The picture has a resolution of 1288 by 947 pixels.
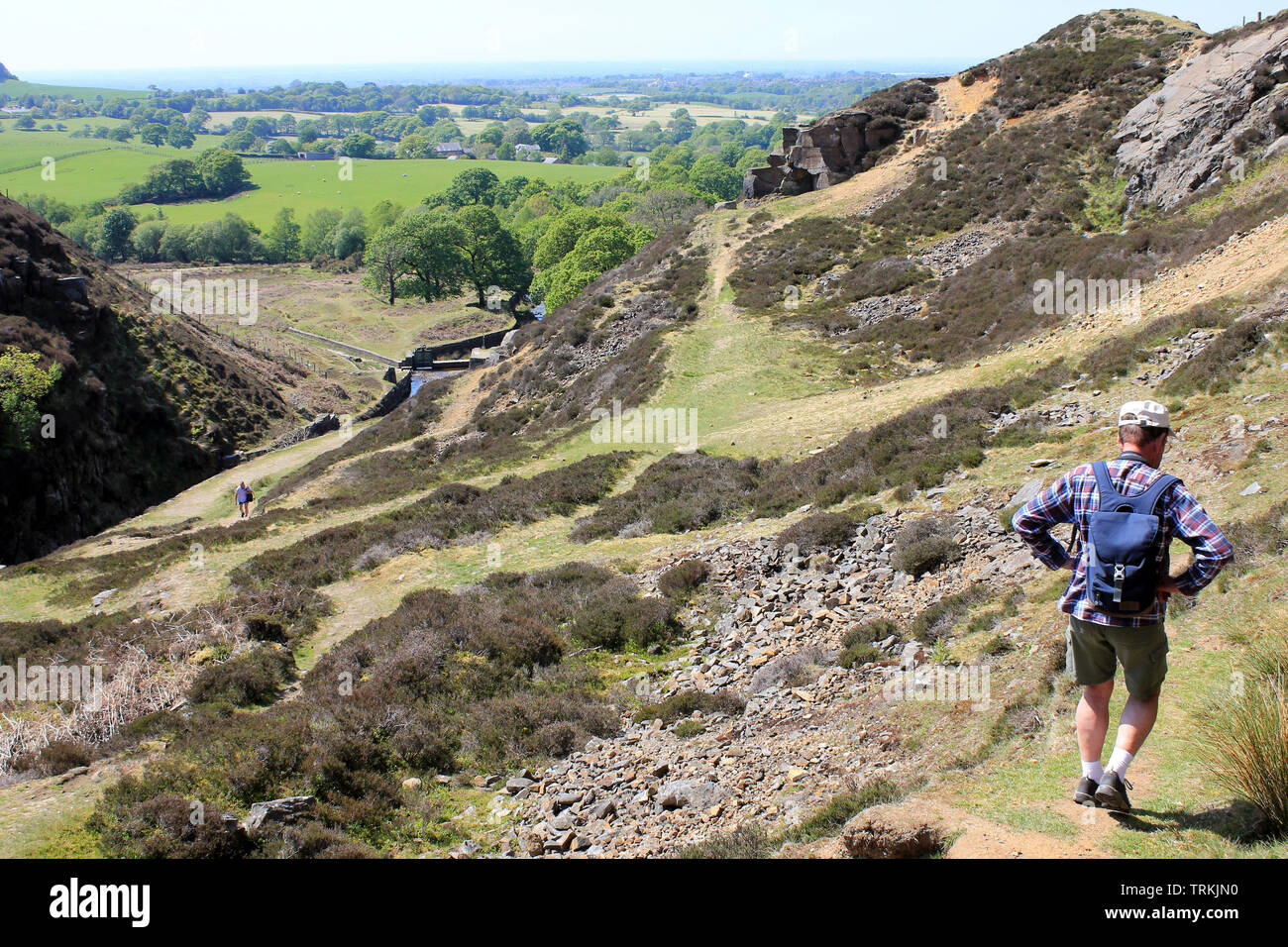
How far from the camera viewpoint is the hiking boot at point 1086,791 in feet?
18.1

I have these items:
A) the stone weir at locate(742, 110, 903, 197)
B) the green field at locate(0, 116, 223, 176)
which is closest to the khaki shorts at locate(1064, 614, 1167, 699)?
the stone weir at locate(742, 110, 903, 197)

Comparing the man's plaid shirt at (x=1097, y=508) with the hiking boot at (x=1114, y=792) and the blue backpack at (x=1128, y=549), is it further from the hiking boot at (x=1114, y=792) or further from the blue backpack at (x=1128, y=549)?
the hiking boot at (x=1114, y=792)

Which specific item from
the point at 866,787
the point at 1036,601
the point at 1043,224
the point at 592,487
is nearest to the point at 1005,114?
the point at 1043,224

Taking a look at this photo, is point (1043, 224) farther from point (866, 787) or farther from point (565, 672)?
point (866, 787)

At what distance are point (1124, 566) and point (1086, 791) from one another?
162cm

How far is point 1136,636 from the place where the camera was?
519cm

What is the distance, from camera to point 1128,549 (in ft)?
16.6

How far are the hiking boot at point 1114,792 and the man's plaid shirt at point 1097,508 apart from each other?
1008 mm

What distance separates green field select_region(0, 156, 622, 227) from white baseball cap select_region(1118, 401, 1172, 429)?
147790mm

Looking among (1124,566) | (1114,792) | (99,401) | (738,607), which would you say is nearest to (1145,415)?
(1124,566)

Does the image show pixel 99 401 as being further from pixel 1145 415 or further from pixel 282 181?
pixel 282 181

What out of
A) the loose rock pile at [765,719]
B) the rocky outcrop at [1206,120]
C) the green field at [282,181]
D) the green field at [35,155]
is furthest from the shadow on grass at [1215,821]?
the green field at [35,155]

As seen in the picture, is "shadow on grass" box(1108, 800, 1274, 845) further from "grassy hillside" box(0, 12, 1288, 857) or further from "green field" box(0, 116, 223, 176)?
"green field" box(0, 116, 223, 176)
